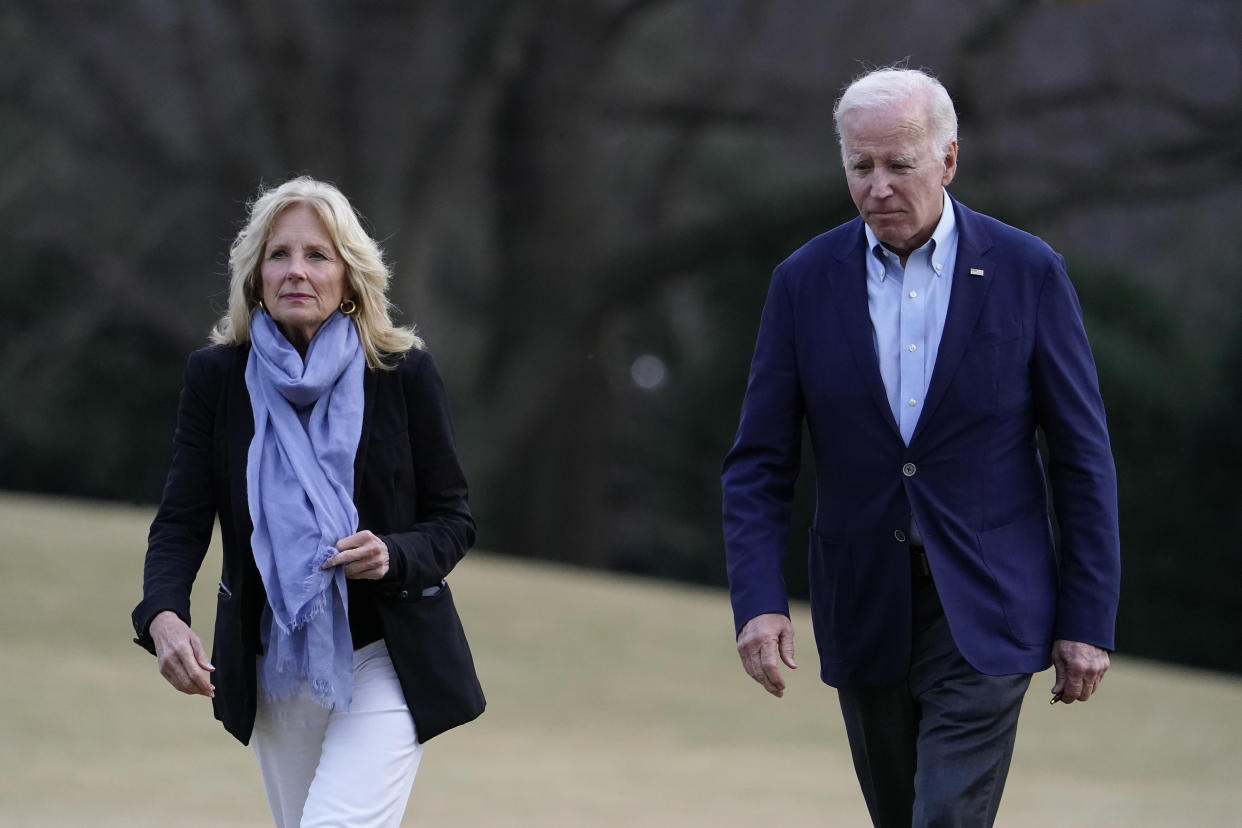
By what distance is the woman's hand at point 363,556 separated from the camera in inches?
138

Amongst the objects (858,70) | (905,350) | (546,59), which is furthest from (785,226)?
(905,350)

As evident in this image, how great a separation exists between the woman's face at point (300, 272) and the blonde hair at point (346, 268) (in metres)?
0.02

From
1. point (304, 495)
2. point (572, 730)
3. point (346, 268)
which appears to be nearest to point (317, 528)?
point (304, 495)

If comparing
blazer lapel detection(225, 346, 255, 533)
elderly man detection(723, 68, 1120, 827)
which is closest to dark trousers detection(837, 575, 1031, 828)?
elderly man detection(723, 68, 1120, 827)

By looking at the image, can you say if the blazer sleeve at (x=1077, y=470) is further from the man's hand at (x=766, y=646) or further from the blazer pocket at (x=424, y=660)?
the blazer pocket at (x=424, y=660)

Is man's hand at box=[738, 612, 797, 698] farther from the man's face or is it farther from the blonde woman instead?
the man's face

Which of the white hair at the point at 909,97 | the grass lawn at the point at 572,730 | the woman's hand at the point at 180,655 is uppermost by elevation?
the white hair at the point at 909,97

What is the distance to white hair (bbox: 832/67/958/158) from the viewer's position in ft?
12.4

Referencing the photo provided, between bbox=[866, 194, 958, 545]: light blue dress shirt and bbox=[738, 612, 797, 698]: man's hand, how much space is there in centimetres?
32

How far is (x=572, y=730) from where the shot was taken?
1045 cm

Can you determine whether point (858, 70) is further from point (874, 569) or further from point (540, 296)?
point (874, 569)

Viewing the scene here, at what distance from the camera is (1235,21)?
60.4ft

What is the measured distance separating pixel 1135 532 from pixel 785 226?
4.51 meters

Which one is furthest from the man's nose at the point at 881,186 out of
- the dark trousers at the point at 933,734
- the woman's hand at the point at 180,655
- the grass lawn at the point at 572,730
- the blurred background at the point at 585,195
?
the blurred background at the point at 585,195
